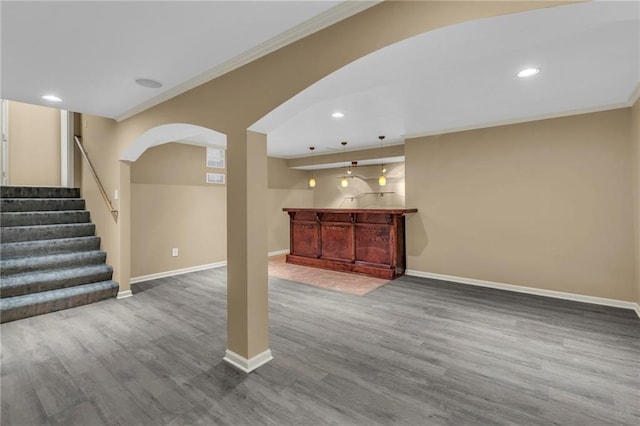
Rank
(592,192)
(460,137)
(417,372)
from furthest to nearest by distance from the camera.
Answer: (460,137), (592,192), (417,372)

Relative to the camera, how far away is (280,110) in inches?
86.7

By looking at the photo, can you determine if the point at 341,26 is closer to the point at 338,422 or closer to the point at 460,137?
the point at 338,422

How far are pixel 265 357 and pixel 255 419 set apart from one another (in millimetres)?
679

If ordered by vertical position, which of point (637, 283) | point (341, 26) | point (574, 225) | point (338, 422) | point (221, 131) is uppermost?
point (341, 26)

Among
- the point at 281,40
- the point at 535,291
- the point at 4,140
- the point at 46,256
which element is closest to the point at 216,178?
the point at 46,256

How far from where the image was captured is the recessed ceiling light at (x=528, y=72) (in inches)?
107

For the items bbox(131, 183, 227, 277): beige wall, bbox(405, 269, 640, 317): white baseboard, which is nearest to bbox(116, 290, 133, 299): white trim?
bbox(131, 183, 227, 277): beige wall

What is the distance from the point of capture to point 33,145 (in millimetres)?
5352

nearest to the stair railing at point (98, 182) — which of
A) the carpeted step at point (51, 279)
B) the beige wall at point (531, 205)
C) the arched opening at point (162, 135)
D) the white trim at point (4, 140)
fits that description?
the arched opening at point (162, 135)

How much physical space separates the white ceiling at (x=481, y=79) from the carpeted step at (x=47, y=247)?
11.0ft

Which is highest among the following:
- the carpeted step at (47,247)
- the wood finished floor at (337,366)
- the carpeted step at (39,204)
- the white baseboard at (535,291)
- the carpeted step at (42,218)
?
the carpeted step at (39,204)

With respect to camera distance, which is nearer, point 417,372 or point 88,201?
point 417,372

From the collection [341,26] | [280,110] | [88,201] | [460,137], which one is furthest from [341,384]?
[88,201]

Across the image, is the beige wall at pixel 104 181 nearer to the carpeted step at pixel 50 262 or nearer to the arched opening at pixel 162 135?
the carpeted step at pixel 50 262
